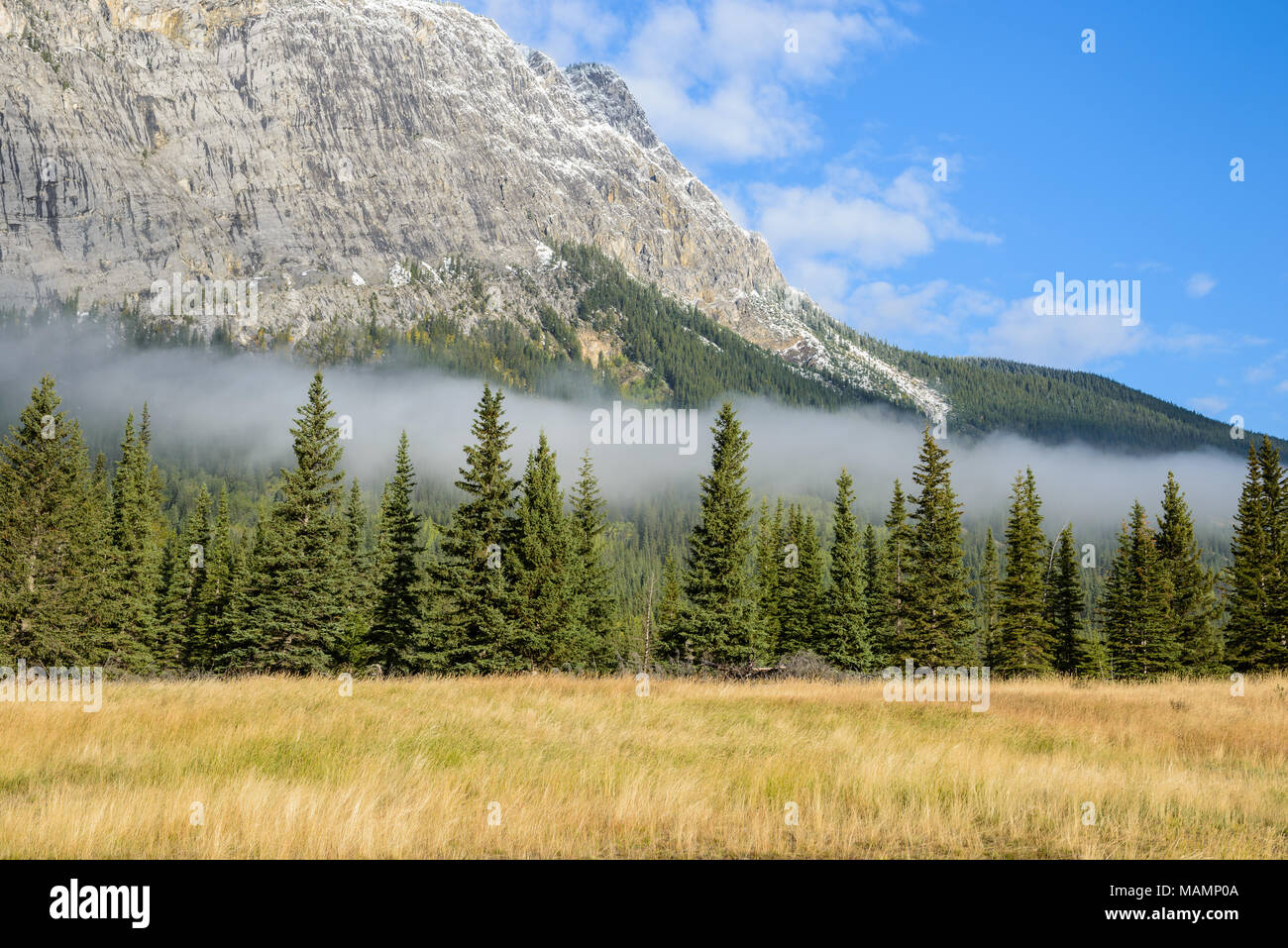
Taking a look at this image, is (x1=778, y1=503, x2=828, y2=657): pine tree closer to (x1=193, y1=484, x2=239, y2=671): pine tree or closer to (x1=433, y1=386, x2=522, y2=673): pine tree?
(x1=433, y1=386, x2=522, y2=673): pine tree

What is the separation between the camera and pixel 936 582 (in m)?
52.1

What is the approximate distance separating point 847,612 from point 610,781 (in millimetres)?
56835

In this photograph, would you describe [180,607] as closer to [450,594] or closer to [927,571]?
[450,594]

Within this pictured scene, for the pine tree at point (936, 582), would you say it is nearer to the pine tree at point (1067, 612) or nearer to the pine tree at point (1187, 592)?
the pine tree at point (1067, 612)

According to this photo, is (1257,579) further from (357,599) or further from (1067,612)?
(357,599)

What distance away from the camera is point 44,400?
43125 millimetres

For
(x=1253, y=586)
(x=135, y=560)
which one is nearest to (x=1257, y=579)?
(x=1253, y=586)

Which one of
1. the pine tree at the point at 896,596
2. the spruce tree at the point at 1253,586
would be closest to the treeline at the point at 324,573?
the pine tree at the point at 896,596

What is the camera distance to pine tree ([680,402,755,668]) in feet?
144

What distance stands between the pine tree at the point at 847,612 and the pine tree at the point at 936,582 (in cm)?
880

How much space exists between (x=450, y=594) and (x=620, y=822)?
34.6 m
